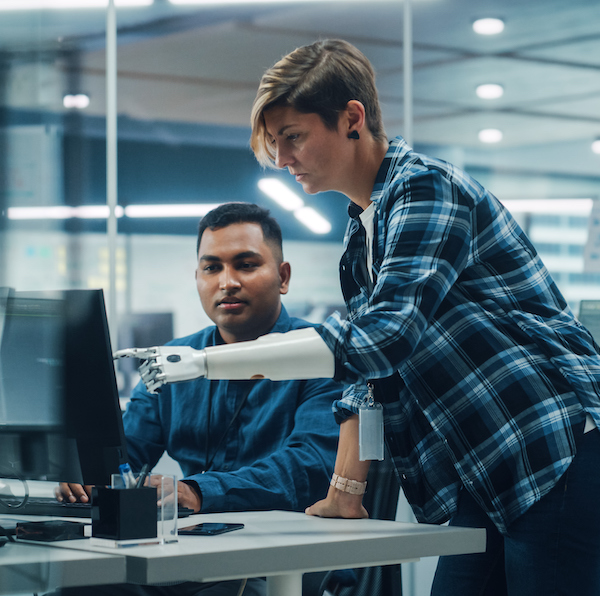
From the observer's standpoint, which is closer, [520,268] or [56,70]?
[56,70]

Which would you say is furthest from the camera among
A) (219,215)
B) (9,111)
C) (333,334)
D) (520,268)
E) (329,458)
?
(219,215)

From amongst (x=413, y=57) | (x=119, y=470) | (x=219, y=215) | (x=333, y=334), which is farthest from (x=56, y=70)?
(x=413, y=57)

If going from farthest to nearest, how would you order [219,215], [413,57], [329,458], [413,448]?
1. [413,57]
2. [219,215]
3. [329,458]
4. [413,448]

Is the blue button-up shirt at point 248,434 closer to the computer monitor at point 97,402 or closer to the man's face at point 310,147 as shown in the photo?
the computer monitor at point 97,402

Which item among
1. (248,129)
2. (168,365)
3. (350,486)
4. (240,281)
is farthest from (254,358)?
(248,129)

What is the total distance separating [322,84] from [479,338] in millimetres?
483

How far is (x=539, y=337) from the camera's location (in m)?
1.16

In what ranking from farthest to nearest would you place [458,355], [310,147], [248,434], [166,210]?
[166,210]
[248,434]
[310,147]
[458,355]

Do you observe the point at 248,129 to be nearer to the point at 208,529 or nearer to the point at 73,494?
the point at 73,494

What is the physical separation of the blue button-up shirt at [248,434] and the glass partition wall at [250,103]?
91cm

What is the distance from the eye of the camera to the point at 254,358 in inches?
42.5

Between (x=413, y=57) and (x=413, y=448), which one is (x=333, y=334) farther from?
(x=413, y=57)

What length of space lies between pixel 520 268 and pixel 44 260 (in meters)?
0.83

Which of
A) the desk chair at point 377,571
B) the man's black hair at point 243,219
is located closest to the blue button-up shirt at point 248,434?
the desk chair at point 377,571
